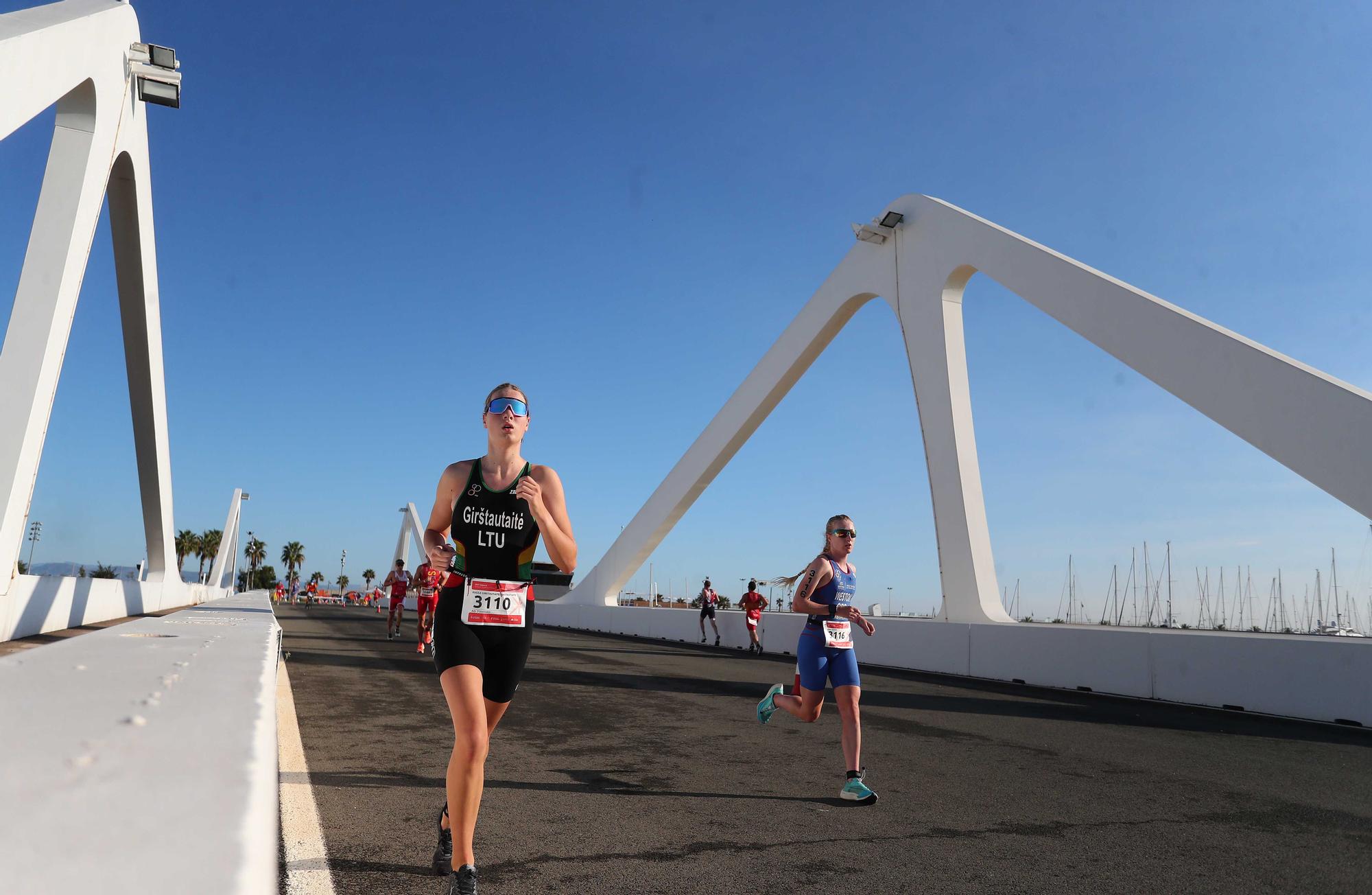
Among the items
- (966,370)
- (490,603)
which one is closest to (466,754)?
(490,603)

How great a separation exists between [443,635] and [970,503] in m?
16.4

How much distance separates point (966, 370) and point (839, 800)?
15.9 meters

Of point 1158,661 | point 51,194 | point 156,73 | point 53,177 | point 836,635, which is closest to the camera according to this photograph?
point 836,635

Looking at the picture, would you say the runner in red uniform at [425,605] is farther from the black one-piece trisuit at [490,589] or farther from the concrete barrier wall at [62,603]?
the black one-piece trisuit at [490,589]

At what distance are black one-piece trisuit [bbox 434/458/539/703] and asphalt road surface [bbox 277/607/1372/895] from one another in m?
0.93

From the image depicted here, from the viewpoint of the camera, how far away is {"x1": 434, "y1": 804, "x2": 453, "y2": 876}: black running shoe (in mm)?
3820

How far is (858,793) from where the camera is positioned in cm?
547

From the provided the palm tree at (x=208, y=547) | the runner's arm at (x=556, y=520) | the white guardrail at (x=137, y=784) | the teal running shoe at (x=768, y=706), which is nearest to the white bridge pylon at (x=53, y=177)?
the teal running shoe at (x=768, y=706)

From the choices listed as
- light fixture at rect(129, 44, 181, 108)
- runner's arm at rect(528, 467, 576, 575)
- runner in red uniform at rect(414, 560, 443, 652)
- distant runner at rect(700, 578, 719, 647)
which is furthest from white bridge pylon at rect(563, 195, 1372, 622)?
light fixture at rect(129, 44, 181, 108)

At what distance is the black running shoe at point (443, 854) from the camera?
150 inches

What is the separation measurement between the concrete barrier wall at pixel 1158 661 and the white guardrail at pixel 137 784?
1131cm

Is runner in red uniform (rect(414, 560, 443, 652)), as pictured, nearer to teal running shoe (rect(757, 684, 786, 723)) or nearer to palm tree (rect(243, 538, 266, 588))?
teal running shoe (rect(757, 684, 786, 723))

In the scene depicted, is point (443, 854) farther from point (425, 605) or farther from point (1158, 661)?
point (425, 605)

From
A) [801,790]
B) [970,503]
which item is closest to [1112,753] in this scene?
[801,790]
